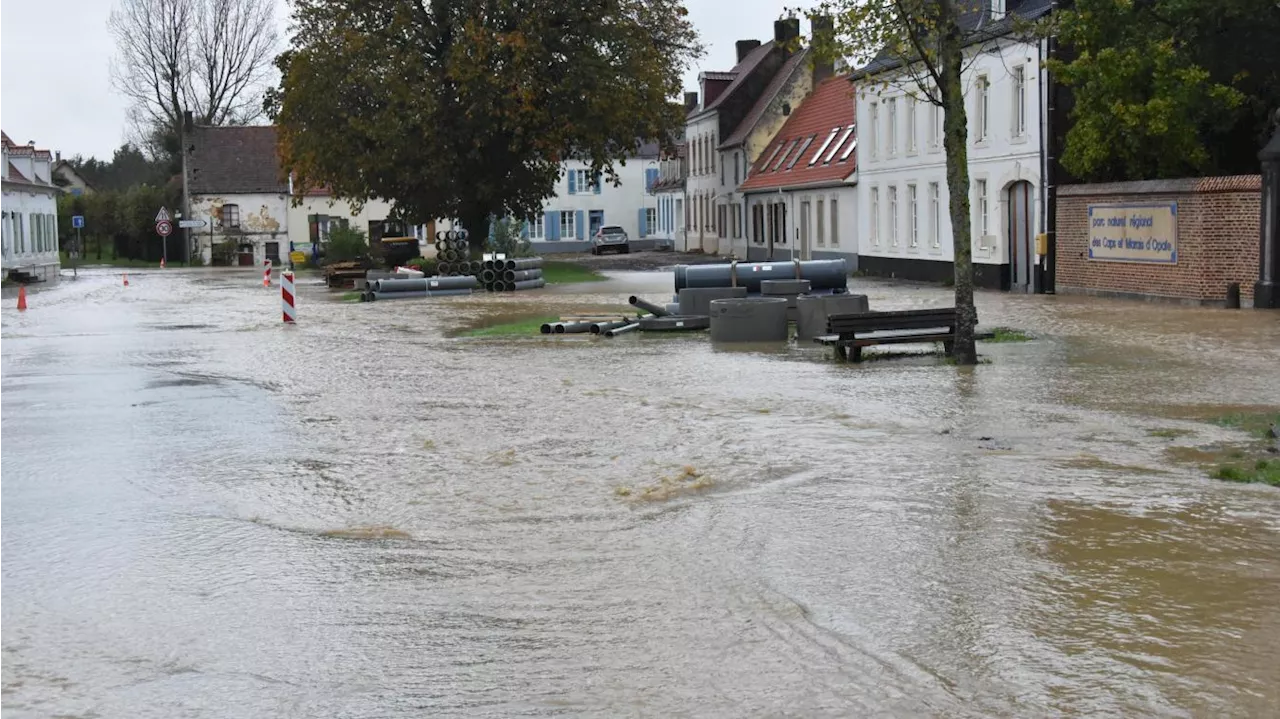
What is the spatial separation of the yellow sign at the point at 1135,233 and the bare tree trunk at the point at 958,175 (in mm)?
12000

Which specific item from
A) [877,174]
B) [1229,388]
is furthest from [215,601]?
[877,174]

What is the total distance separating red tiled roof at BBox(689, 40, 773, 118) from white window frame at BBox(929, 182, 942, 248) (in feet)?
98.8

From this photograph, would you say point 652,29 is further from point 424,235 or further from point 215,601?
point 215,601

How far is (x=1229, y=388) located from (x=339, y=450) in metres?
8.83

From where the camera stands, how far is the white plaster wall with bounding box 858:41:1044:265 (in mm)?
35969

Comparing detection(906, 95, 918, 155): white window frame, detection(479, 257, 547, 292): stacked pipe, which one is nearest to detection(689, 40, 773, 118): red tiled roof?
detection(906, 95, 918, 155): white window frame

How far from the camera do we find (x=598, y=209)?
95062mm

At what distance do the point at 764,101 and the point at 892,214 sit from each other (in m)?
23.8

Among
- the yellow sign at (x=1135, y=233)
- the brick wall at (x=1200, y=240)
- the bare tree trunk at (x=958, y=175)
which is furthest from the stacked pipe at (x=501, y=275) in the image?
the bare tree trunk at (x=958, y=175)

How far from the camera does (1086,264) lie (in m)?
33.3

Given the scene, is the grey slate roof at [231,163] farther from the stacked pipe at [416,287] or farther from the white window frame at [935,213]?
the white window frame at [935,213]

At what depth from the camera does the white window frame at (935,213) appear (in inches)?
1665

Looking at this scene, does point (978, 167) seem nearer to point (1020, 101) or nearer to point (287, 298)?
point (1020, 101)

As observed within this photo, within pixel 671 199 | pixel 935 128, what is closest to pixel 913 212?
pixel 935 128
